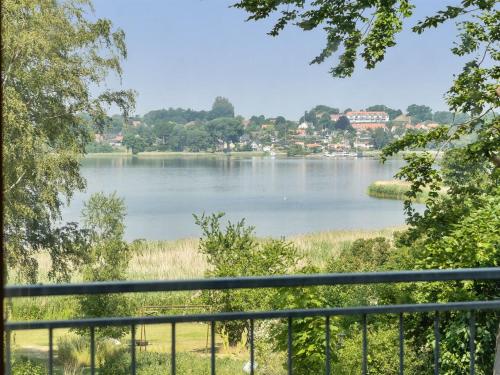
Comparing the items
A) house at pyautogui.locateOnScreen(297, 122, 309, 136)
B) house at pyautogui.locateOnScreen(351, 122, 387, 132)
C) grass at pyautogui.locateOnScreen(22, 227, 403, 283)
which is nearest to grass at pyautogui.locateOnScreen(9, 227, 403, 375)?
grass at pyautogui.locateOnScreen(22, 227, 403, 283)

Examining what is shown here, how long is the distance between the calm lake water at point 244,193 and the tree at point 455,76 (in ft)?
25.2

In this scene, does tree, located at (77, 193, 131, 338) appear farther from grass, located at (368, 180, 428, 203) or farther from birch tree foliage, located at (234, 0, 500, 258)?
grass, located at (368, 180, 428, 203)

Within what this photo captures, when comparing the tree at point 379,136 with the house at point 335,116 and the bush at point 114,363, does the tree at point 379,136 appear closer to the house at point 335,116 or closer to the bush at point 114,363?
the house at point 335,116

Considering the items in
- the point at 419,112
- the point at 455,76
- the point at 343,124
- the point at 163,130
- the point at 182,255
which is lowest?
the point at 182,255

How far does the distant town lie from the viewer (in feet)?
94.9

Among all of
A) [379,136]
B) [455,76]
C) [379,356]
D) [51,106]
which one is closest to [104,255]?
[51,106]

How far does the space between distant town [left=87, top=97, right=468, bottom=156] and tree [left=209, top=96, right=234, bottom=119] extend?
43 millimetres

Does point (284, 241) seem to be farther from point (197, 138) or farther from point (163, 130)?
point (197, 138)

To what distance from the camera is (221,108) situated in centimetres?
3434

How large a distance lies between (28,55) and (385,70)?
32.8 metres

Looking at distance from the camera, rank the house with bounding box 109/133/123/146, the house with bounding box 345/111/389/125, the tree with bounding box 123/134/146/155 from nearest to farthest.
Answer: the house with bounding box 109/133/123/146 → the tree with bounding box 123/134/146/155 → the house with bounding box 345/111/389/125

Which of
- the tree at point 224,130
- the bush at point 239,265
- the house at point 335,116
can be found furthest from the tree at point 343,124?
the bush at point 239,265

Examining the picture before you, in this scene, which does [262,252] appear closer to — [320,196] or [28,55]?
[28,55]

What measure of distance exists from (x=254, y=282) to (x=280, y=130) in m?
30.6
